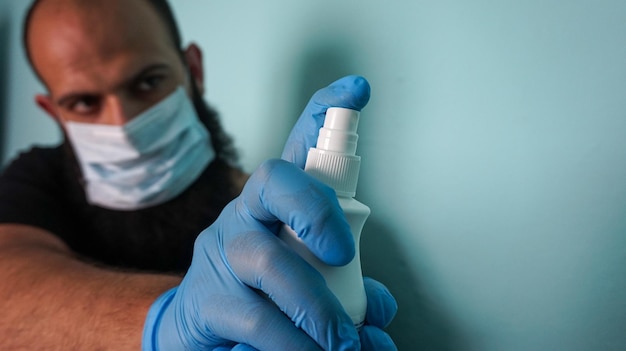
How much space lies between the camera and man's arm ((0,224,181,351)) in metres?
0.52

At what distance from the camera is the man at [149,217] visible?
13.2 inches

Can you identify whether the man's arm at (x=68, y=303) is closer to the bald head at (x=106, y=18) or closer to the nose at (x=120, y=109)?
the nose at (x=120, y=109)

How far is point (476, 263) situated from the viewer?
0.48 meters

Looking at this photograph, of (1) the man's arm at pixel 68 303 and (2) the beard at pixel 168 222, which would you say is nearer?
(1) the man's arm at pixel 68 303

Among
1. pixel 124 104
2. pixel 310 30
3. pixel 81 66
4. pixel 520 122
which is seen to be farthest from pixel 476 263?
pixel 81 66

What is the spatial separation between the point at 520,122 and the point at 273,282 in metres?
0.31

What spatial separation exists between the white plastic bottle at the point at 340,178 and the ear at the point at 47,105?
880mm

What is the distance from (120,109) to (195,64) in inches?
6.7

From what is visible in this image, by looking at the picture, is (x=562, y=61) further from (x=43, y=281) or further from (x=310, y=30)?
(x=43, y=281)

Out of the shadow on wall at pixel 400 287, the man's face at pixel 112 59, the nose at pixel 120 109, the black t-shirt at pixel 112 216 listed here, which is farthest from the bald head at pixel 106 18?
the shadow on wall at pixel 400 287

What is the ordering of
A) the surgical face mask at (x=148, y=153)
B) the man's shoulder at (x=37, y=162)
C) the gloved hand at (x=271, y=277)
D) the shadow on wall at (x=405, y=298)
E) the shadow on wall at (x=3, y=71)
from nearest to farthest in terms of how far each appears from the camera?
the gloved hand at (x=271, y=277) → the shadow on wall at (x=405, y=298) → the surgical face mask at (x=148, y=153) → the man's shoulder at (x=37, y=162) → the shadow on wall at (x=3, y=71)

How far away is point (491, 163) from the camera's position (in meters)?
0.47

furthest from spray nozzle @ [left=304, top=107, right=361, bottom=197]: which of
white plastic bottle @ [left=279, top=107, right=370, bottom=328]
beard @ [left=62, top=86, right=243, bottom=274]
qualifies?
beard @ [left=62, top=86, right=243, bottom=274]

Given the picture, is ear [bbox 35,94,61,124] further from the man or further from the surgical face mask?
the surgical face mask
